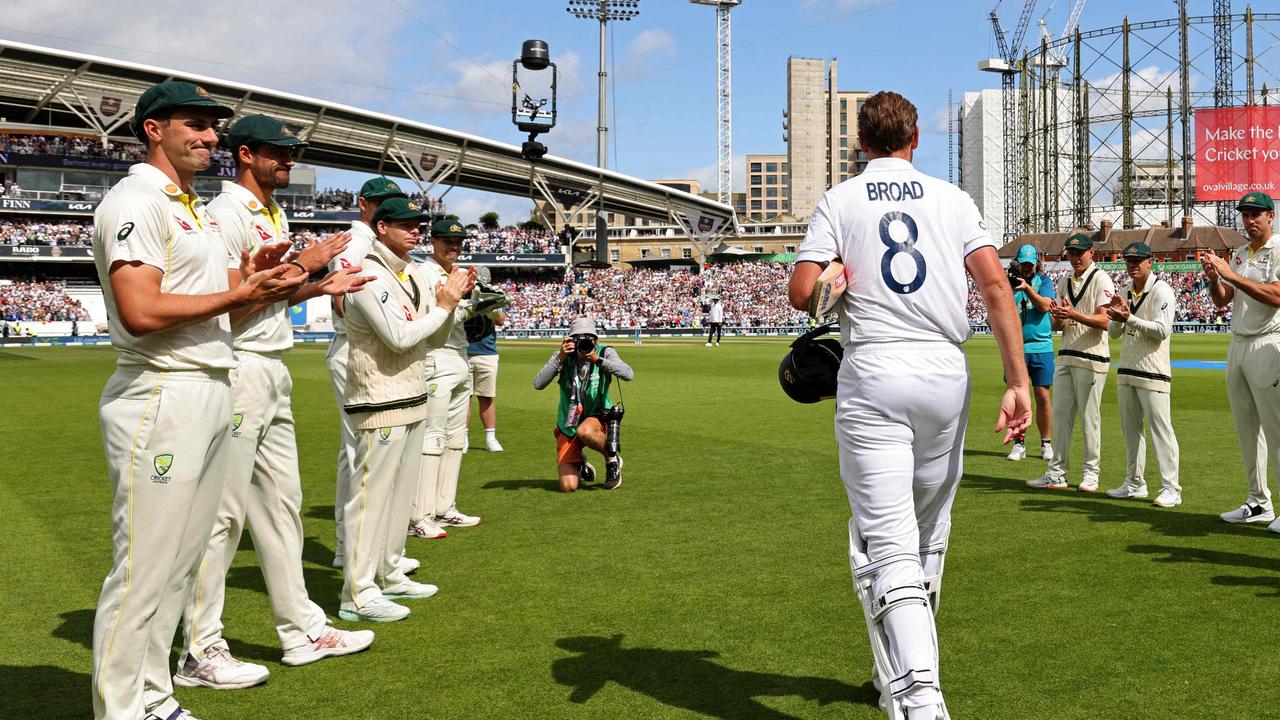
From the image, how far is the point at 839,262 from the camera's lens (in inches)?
150

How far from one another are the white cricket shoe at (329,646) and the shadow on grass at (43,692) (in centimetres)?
86

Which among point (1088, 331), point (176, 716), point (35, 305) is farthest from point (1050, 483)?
point (35, 305)

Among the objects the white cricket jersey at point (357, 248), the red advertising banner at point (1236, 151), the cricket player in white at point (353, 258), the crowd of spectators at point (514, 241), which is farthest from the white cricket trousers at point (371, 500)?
the crowd of spectators at point (514, 241)

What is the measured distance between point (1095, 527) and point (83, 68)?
4974 cm

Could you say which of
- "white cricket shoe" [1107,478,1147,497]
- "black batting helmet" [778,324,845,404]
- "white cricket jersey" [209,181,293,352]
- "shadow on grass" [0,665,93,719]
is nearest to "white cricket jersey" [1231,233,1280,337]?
"white cricket shoe" [1107,478,1147,497]

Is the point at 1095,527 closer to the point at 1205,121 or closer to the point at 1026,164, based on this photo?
the point at 1205,121

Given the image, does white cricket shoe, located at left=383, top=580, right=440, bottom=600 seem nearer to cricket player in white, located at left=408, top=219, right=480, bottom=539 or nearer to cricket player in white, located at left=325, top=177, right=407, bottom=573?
cricket player in white, located at left=325, top=177, right=407, bottom=573

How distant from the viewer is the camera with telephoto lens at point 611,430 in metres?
9.53

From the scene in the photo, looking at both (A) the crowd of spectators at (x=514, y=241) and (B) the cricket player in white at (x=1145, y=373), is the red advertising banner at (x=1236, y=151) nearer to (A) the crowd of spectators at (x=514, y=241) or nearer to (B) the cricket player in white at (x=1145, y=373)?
(A) the crowd of spectators at (x=514, y=241)

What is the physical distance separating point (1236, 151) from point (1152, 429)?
61.9m

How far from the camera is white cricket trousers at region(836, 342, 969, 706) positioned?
142 inches

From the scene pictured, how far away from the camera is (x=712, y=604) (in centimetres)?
564

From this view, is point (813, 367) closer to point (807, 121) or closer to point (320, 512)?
point (320, 512)

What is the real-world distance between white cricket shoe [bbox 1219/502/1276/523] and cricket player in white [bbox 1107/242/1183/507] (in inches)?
25.4
